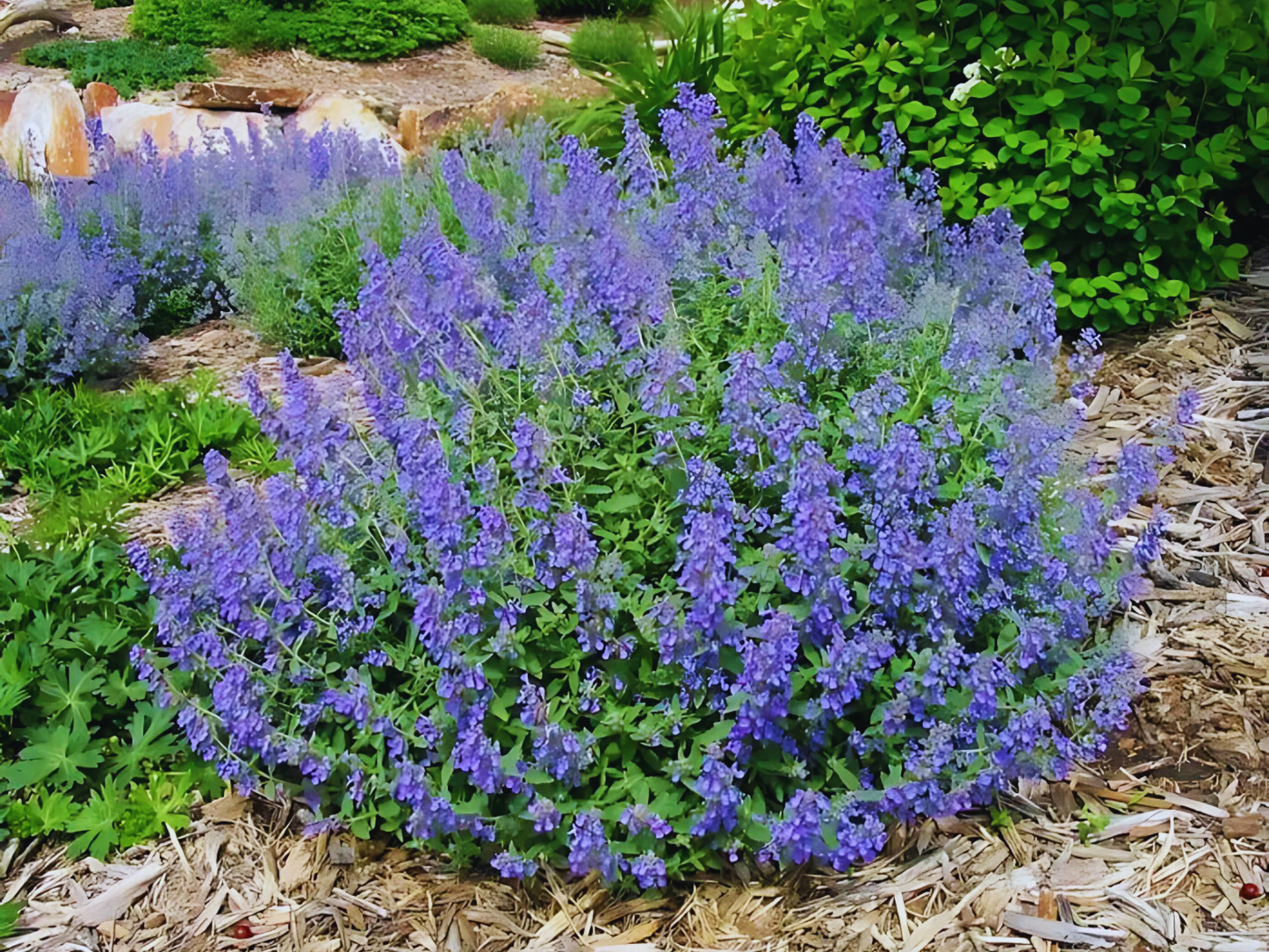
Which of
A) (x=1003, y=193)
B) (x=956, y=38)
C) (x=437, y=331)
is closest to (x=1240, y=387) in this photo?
(x=1003, y=193)

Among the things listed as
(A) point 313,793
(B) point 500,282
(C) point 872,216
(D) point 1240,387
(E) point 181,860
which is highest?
(C) point 872,216

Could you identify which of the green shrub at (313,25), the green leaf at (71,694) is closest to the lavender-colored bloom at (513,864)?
the green leaf at (71,694)

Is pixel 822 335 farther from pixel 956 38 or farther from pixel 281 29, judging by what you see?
pixel 281 29

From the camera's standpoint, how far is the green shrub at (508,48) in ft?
30.8

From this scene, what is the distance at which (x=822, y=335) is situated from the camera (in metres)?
2.39

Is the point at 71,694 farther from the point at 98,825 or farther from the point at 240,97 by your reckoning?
the point at 240,97

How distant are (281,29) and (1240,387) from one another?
26.8 ft

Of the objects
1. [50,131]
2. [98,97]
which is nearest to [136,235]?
[50,131]

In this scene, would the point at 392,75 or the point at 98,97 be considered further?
the point at 392,75

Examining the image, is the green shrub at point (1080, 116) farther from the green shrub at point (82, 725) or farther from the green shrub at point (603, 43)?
the green shrub at point (603, 43)

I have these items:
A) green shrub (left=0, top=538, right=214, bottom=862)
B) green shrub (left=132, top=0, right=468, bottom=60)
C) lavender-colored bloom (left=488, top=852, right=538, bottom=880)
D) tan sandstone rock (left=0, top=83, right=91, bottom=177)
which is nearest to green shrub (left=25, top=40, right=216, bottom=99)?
green shrub (left=132, top=0, right=468, bottom=60)

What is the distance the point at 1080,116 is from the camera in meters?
3.83

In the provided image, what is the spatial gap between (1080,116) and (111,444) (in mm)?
3203

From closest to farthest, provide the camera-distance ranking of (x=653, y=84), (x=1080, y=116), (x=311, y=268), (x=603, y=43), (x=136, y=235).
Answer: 1. (x=1080, y=116)
2. (x=311, y=268)
3. (x=136, y=235)
4. (x=653, y=84)
5. (x=603, y=43)
